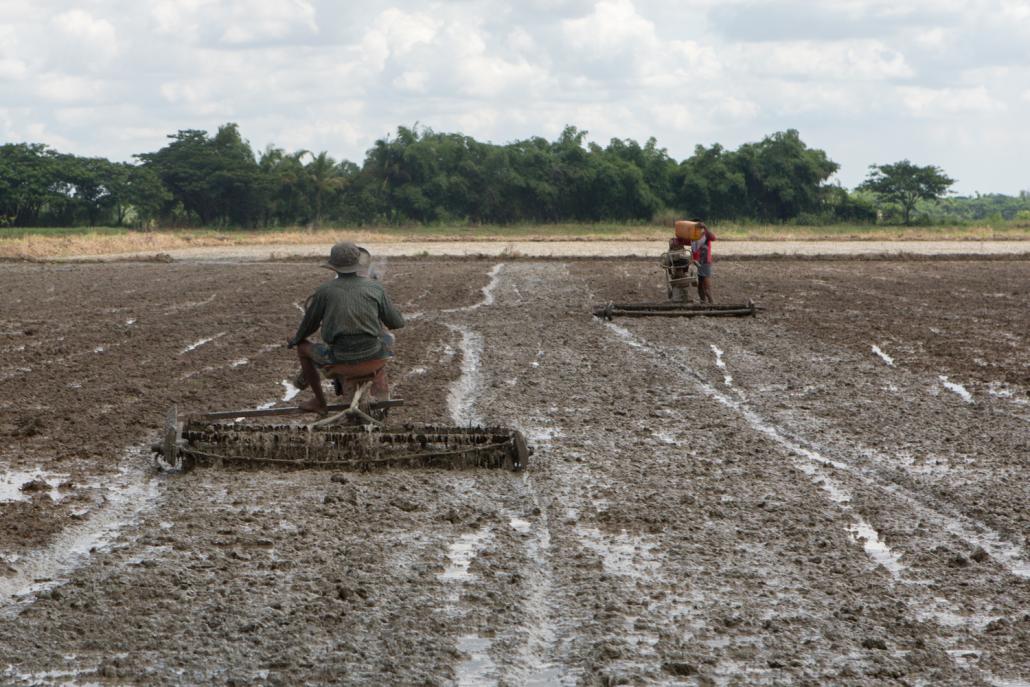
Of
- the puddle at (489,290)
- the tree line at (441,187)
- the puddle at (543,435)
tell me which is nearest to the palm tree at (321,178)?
the tree line at (441,187)

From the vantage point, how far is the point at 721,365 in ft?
51.5

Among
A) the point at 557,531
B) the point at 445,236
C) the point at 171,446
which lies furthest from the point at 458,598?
the point at 445,236

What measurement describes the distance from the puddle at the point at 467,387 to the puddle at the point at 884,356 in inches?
197

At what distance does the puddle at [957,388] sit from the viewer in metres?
13.0

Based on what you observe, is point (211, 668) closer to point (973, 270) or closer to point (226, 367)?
point (226, 367)

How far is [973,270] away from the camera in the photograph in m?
36.3

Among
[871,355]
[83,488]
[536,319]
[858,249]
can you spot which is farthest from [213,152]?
[83,488]

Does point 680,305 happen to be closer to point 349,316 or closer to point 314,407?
point 314,407

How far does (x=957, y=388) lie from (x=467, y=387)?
5200 mm

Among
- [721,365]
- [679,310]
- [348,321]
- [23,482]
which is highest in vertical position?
[348,321]

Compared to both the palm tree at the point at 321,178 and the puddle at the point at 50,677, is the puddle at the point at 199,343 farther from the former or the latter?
the palm tree at the point at 321,178

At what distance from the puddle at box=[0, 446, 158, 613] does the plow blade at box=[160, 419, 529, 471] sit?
400mm

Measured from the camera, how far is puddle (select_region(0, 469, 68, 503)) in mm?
8602

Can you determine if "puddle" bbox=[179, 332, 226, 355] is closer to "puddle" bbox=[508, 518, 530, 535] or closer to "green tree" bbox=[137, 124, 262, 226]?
"puddle" bbox=[508, 518, 530, 535]
